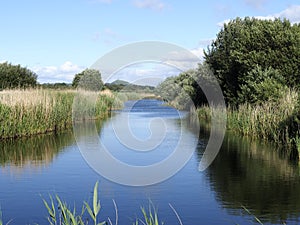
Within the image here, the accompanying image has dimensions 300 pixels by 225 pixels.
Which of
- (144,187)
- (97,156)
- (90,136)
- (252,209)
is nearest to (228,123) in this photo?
(90,136)

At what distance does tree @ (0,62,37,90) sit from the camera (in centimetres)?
3249

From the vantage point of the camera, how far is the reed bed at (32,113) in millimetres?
15836

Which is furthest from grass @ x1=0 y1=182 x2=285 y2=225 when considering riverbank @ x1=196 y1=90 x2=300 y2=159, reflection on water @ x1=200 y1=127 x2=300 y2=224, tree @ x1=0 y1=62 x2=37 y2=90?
tree @ x1=0 y1=62 x2=37 y2=90

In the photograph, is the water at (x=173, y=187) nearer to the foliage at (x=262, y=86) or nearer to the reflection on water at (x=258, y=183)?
the reflection on water at (x=258, y=183)

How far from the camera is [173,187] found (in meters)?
9.23

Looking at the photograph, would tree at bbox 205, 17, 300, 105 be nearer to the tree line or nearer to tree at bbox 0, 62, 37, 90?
the tree line

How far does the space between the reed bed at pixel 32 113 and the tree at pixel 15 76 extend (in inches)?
455

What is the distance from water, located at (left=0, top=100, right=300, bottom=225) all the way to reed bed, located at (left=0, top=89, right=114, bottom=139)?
1830 mm

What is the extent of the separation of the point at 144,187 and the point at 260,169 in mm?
2855

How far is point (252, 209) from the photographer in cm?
733

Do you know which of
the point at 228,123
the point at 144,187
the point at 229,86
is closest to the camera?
the point at 144,187

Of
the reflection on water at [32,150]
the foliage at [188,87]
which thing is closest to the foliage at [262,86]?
the foliage at [188,87]

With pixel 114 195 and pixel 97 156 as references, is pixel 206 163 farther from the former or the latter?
pixel 114 195

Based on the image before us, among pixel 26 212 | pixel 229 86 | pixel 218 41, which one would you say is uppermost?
pixel 218 41
